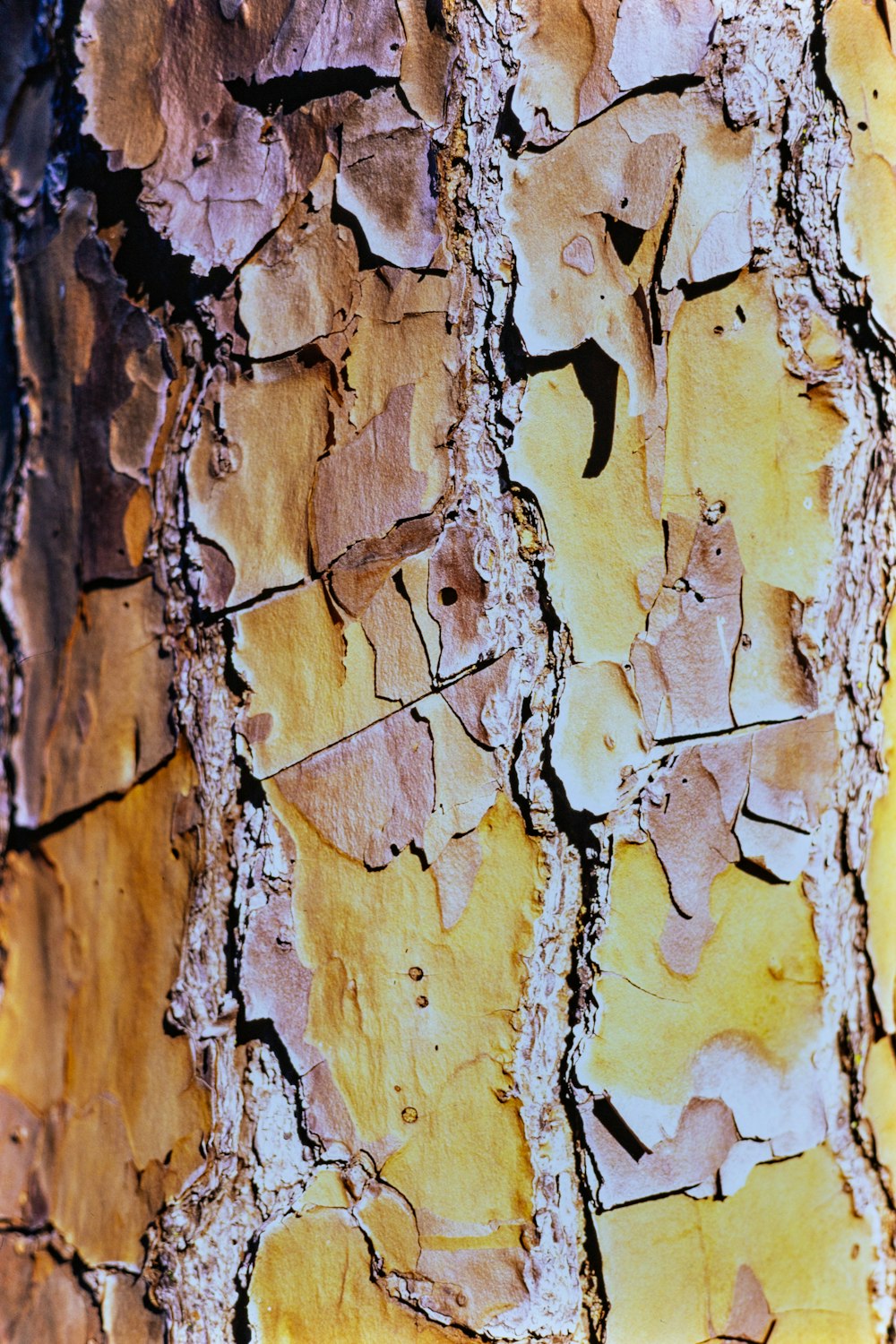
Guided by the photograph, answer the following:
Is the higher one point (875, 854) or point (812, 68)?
point (812, 68)

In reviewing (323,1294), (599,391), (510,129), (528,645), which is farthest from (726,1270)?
(510,129)

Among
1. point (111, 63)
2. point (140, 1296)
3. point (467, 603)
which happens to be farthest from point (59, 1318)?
point (111, 63)

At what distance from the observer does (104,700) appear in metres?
0.52

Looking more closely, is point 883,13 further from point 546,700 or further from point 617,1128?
point 617,1128

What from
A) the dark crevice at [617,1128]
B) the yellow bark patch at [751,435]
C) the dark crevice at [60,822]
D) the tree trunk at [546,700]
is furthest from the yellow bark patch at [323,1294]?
the yellow bark patch at [751,435]

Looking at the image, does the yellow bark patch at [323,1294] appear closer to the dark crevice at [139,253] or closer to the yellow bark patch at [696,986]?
the yellow bark patch at [696,986]

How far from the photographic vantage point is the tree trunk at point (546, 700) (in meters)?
0.42

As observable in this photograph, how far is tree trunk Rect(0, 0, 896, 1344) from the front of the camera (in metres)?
0.42

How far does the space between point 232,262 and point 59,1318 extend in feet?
1.77

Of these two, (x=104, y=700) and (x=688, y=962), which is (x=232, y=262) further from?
(x=688, y=962)

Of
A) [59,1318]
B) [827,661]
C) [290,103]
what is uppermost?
[290,103]

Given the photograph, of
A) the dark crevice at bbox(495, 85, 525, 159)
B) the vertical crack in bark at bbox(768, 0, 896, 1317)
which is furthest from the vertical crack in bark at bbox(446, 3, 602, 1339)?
the vertical crack in bark at bbox(768, 0, 896, 1317)

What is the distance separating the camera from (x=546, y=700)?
1.40 feet

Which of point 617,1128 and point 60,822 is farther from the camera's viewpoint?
point 60,822
